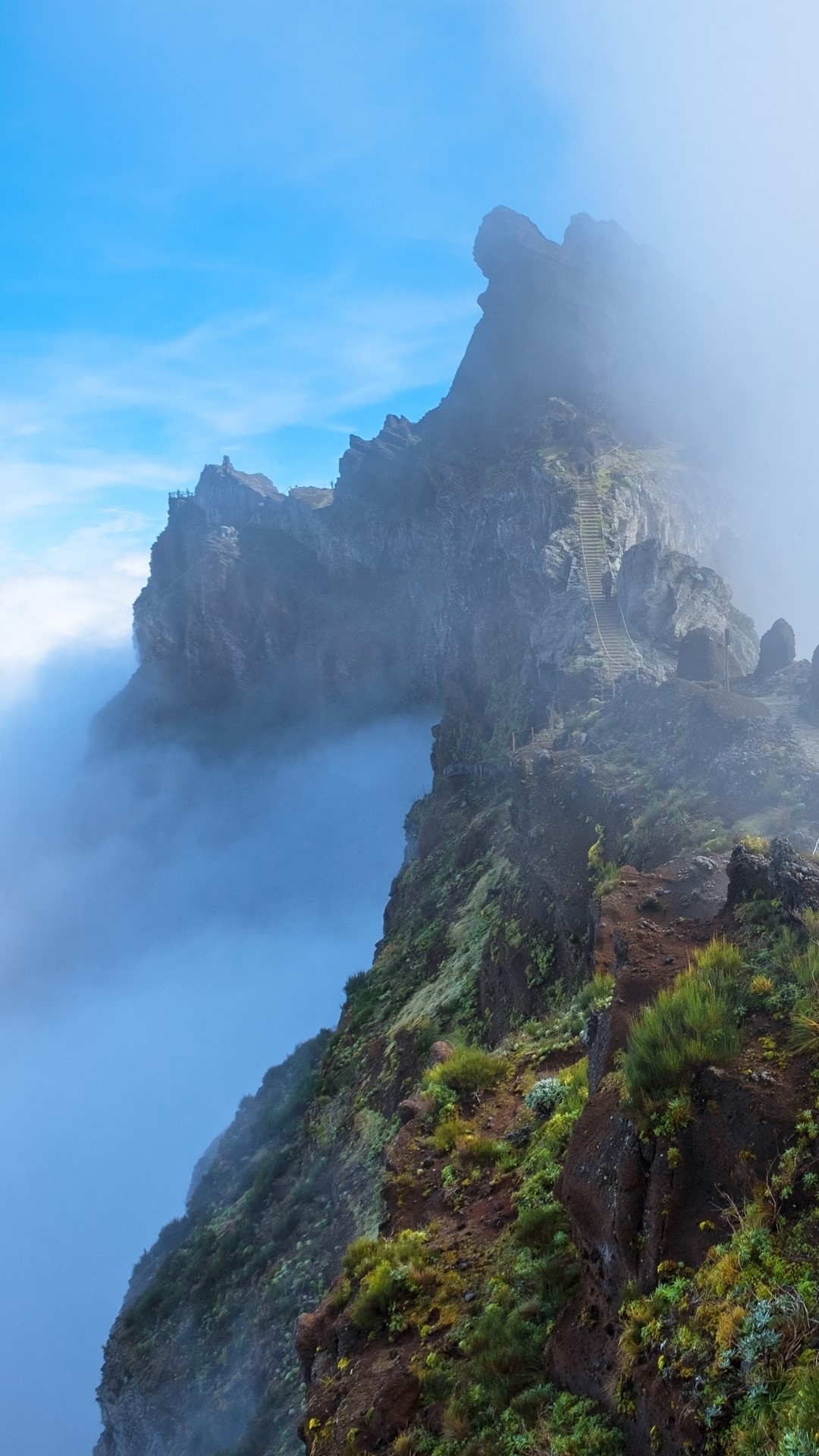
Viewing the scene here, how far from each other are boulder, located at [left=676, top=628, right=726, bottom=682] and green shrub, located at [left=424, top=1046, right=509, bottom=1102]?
18896mm

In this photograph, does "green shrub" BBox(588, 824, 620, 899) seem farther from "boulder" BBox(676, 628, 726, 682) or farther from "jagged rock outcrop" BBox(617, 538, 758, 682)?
"jagged rock outcrop" BBox(617, 538, 758, 682)

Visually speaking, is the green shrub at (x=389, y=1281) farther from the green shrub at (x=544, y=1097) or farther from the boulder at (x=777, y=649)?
the boulder at (x=777, y=649)

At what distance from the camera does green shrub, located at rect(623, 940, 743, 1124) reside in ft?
20.4

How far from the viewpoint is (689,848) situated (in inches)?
586

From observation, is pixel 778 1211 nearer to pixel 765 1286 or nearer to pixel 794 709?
pixel 765 1286

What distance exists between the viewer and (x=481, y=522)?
248ft

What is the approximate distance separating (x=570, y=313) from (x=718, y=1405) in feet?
343

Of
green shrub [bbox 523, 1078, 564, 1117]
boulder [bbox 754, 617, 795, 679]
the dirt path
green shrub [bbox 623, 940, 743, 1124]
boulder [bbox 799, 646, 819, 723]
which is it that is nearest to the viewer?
green shrub [bbox 623, 940, 743, 1124]

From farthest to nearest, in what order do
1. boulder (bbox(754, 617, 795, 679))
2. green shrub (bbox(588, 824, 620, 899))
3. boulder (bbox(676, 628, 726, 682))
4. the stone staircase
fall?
the stone staircase → boulder (bbox(754, 617, 795, 679)) → boulder (bbox(676, 628, 726, 682)) → green shrub (bbox(588, 824, 620, 899))

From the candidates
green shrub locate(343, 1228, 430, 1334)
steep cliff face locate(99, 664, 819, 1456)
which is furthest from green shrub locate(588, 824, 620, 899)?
green shrub locate(343, 1228, 430, 1334)

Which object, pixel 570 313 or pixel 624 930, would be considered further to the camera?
pixel 570 313

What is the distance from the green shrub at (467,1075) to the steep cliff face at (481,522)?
30326 mm

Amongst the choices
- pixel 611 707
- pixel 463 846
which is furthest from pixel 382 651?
pixel 611 707

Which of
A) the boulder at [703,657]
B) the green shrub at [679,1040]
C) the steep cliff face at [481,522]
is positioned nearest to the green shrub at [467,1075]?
the green shrub at [679,1040]
